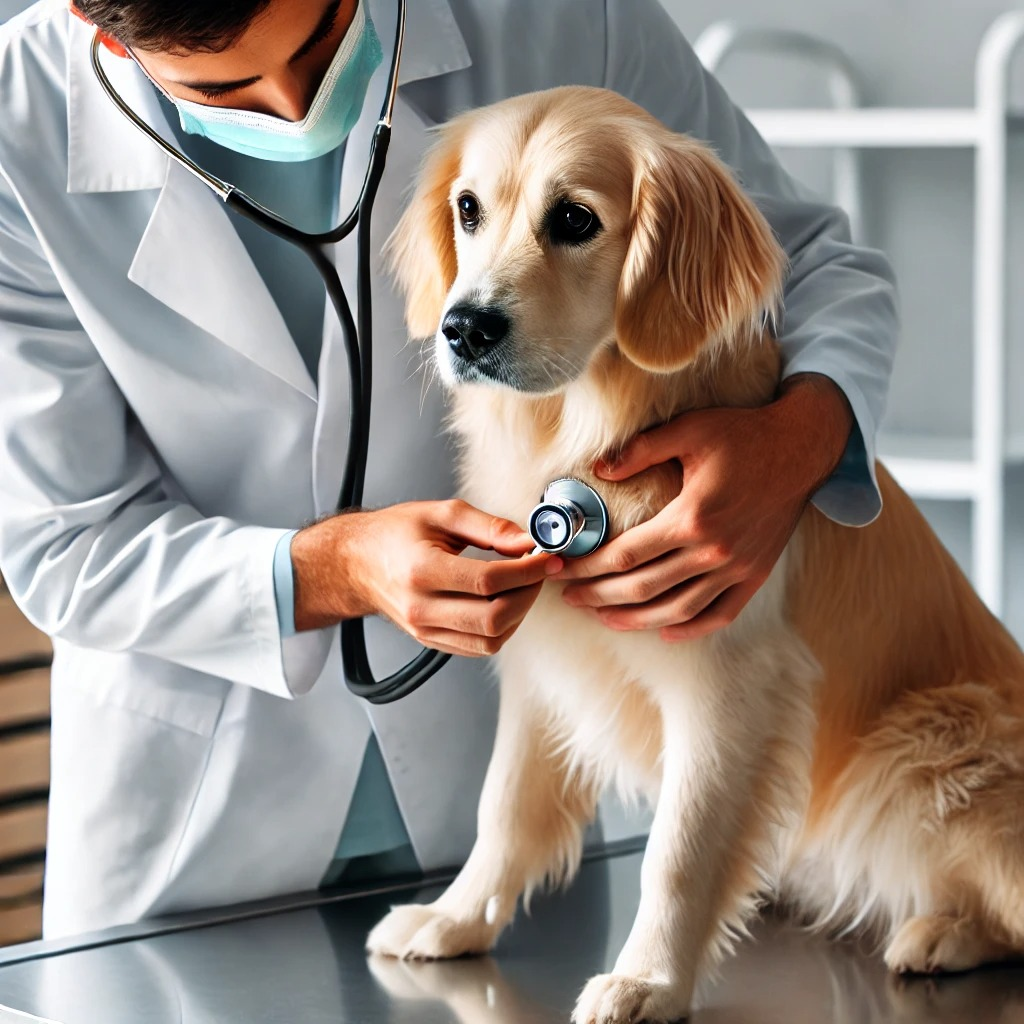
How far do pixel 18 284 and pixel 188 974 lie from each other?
662 millimetres

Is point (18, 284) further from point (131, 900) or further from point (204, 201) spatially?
point (131, 900)

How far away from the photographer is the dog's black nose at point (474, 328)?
1.06 meters

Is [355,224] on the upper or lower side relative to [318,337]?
upper

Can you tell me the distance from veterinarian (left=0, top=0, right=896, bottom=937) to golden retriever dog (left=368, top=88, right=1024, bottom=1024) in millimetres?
63

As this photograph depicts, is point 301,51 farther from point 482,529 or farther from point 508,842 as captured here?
point 508,842

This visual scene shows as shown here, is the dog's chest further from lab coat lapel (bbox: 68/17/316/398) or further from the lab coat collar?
the lab coat collar

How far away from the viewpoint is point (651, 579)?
43.0 inches

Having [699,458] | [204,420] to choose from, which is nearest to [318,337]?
[204,420]

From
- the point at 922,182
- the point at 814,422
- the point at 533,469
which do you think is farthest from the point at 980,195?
the point at 533,469

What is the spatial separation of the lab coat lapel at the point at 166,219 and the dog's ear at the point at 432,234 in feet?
0.50

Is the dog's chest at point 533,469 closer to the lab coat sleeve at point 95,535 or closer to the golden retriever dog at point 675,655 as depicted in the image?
the golden retriever dog at point 675,655

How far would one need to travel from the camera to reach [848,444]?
1.19m

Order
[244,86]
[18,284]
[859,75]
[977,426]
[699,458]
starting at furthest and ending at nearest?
1. [859,75]
2. [977,426]
3. [18,284]
4. [244,86]
5. [699,458]

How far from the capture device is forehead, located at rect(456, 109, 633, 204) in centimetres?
110
